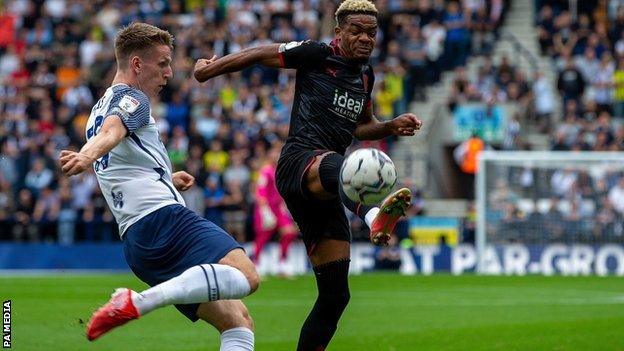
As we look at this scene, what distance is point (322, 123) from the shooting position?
9094 millimetres

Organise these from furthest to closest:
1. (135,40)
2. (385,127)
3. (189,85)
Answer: (189,85) → (385,127) → (135,40)

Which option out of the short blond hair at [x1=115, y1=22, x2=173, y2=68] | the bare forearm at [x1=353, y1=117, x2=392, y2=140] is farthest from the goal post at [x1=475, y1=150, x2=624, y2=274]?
the short blond hair at [x1=115, y1=22, x2=173, y2=68]

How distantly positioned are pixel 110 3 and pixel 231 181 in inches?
351

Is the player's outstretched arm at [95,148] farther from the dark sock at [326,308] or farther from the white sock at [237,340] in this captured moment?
the dark sock at [326,308]

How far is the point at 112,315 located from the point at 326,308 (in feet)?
7.60

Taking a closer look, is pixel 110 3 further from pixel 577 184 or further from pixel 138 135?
pixel 138 135

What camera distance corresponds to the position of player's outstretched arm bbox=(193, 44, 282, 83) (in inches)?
346

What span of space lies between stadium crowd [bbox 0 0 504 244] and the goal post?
399 cm

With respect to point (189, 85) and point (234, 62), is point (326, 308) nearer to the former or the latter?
point (234, 62)

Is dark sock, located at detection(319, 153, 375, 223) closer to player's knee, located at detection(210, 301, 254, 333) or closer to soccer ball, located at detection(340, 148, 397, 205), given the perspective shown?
soccer ball, located at detection(340, 148, 397, 205)

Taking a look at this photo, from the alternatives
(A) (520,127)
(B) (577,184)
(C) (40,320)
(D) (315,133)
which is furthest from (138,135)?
(A) (520,127)

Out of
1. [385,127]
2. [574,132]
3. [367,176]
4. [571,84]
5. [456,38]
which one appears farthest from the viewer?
[456,38]

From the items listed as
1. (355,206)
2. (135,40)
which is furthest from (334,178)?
(135,40)

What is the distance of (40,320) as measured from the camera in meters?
14.0
